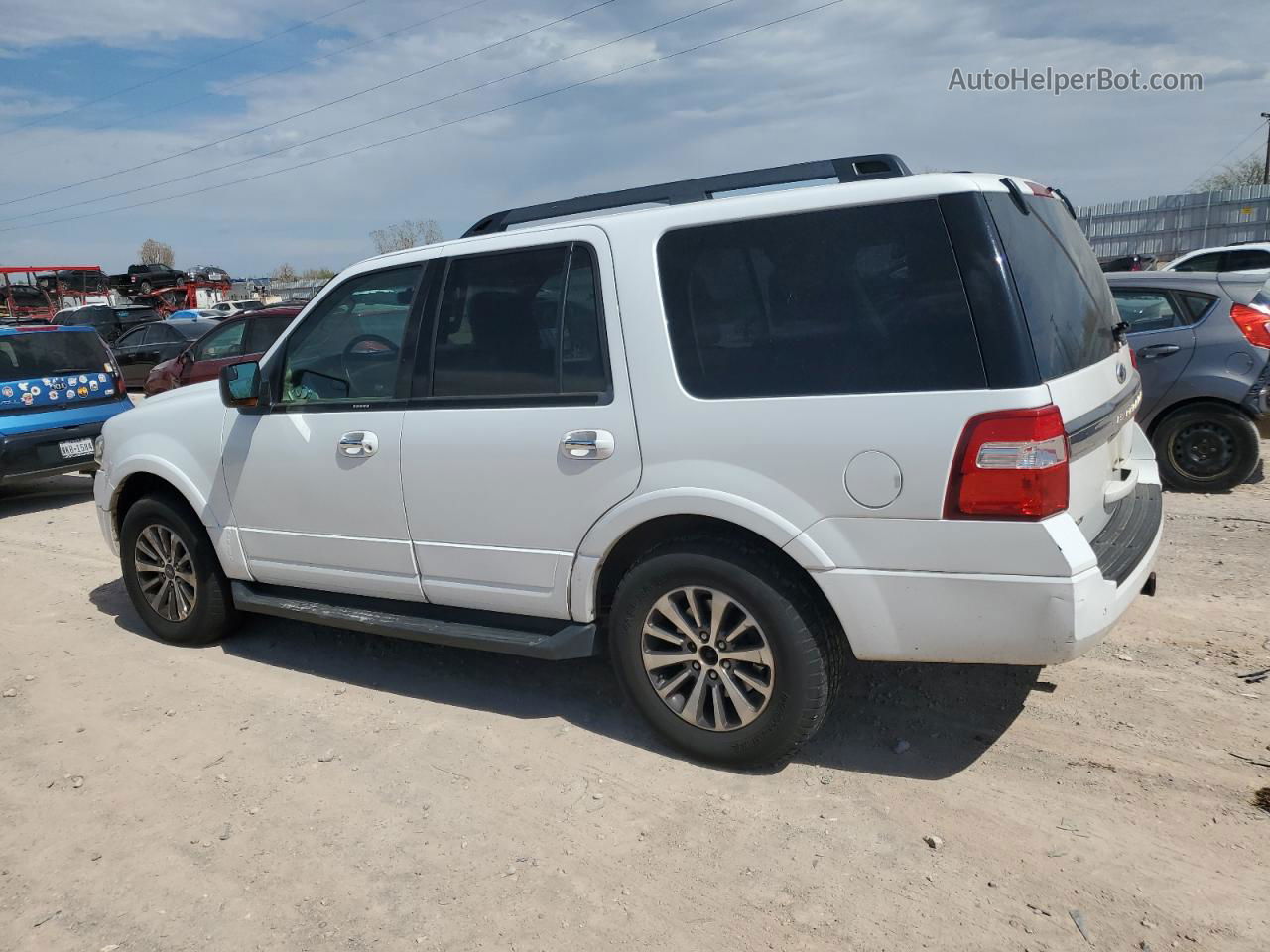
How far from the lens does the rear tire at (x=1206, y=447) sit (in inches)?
274

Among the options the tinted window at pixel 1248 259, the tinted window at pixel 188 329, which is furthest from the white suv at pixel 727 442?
the tinted window at pixel 188 329

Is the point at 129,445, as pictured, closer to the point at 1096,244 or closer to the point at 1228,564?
the point at 1228,564

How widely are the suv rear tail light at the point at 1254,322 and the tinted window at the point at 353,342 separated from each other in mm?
6016

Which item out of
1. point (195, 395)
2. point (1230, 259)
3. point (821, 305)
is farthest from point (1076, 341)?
point (1230, 259)

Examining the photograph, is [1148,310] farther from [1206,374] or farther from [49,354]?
[49,354]

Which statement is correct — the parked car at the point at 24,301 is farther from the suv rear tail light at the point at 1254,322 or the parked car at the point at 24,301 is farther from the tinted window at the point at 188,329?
the suv rear tail light at the point at 1254,322

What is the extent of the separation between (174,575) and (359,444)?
5.71 ft

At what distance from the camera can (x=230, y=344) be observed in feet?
41.9

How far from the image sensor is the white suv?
2.91 m

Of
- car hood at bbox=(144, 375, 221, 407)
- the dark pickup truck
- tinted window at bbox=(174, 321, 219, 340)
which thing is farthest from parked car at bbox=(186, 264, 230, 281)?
car hood at bbox=(144, 375, 221, 407)

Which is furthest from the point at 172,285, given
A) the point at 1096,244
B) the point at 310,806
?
the point at 310,806

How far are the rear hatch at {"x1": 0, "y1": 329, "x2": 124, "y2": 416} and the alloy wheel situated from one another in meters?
4.75

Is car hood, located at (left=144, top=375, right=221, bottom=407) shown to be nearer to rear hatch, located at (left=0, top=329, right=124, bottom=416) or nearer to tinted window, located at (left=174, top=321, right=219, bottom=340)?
rear hatch, located at (left=0, top=329, right=124, bottom=416)

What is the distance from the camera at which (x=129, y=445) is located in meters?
5.11
